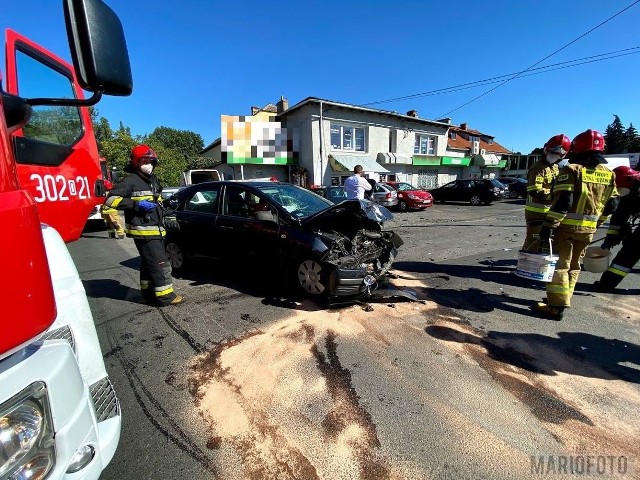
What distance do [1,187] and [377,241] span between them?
387cm

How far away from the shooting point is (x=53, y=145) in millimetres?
2039

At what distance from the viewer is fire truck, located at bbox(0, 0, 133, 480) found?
2.96ft

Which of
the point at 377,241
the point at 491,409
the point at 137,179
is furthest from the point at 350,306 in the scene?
the point at 137,179

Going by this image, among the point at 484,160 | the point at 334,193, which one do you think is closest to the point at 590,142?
the point at 334,193

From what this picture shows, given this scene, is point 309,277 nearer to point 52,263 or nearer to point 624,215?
point 52,263

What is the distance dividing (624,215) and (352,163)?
17.4m

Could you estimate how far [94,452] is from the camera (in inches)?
45.1

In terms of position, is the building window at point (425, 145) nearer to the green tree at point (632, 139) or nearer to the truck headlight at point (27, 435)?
the truck headlight at point (27, 435)

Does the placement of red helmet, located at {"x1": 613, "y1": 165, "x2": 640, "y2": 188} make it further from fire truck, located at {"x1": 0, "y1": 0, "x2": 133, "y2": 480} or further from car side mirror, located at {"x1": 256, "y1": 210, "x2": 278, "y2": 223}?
fire truck, located at {"x1": 0, "y1": 0, "x2": 133, "y2": 480}

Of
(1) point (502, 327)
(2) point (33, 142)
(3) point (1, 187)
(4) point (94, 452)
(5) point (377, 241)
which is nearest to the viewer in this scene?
(3) point (1, 187)

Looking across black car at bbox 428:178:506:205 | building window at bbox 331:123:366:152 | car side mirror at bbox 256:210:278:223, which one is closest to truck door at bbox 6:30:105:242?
car side mirror at bbox 256:210:278:223

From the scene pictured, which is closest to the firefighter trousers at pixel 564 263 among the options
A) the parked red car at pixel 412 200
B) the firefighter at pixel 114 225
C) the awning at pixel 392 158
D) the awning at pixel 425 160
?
the firefighter at pixel 114 225

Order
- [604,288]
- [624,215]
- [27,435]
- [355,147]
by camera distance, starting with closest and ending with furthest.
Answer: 1. [27,435]
2. [604,288]
3. [624,215]
4. [355,147]

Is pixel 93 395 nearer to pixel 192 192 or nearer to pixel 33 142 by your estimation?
pixel 33 142
